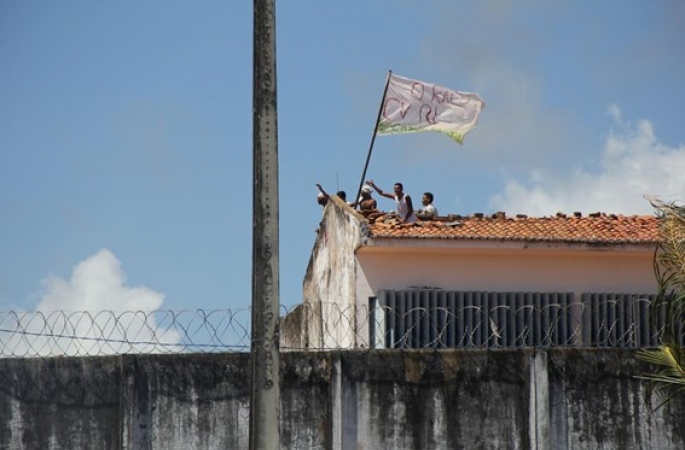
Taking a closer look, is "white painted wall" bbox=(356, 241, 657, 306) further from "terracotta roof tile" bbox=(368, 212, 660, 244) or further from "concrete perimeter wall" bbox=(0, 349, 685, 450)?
"concrete perimeter wall" bbox=(0, 349, 685, 450)

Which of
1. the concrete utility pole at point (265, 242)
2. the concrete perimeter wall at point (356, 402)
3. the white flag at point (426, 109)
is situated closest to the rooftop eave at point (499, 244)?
the white flag at point (426, 109)

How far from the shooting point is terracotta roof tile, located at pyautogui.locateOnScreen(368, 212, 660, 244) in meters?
19.1

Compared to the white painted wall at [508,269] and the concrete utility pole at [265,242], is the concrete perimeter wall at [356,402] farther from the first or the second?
the white painted wall at [508,269]

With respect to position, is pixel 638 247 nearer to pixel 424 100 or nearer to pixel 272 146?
pixel 424 100

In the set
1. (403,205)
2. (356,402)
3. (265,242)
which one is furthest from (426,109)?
(265,242)

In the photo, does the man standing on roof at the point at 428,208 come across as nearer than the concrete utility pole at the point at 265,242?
No

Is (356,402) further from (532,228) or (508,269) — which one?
(532,228)

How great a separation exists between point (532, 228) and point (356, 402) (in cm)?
606

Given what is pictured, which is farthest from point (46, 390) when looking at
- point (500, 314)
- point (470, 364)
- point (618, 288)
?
point (618, 288)

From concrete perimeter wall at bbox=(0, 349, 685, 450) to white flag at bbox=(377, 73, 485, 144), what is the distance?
598 centimetres

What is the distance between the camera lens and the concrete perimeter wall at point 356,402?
46.8 ft

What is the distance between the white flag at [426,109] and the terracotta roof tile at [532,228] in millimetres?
1301

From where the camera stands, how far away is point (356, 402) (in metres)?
14.6

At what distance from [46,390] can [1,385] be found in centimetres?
44
